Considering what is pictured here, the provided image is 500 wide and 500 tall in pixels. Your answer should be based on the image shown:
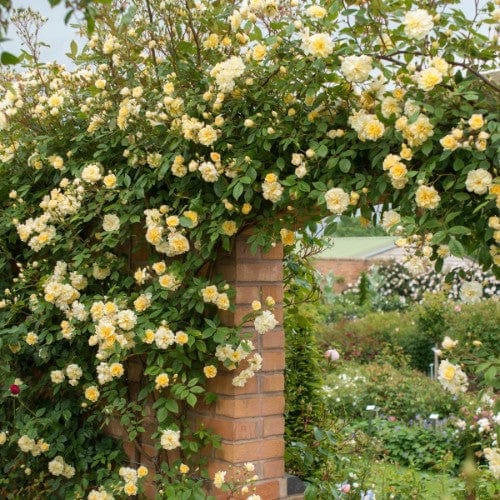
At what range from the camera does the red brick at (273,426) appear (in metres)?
3.00

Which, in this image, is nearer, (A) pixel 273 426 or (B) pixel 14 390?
Result: (A) pixel 273 426

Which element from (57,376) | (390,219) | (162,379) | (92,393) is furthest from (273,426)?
(390,219)

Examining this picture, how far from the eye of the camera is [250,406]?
2.96m

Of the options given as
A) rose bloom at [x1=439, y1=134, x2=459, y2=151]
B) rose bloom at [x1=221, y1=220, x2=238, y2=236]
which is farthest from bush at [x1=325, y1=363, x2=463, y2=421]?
rose bloom at [x1=439, y1=134, x2=459, y2=151]

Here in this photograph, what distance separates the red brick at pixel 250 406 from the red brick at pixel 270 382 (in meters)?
0.03

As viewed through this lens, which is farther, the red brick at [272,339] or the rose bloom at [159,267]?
the red brick at [272,339]

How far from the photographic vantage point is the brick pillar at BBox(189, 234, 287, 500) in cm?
293

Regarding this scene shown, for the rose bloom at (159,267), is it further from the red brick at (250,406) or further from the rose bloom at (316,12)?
the rose bloom at (316,12)

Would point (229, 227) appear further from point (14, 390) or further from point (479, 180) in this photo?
point (14, 390)

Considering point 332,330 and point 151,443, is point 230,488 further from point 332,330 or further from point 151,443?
point 332,330

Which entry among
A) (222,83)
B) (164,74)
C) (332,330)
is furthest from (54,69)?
(332,330)

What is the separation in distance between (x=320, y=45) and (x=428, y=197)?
22.7 inches

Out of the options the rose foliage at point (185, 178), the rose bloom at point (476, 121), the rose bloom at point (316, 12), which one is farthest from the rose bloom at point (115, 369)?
the rose bloom at point (476, 121)

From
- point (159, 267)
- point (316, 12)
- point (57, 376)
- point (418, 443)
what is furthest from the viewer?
point (418, 443)
